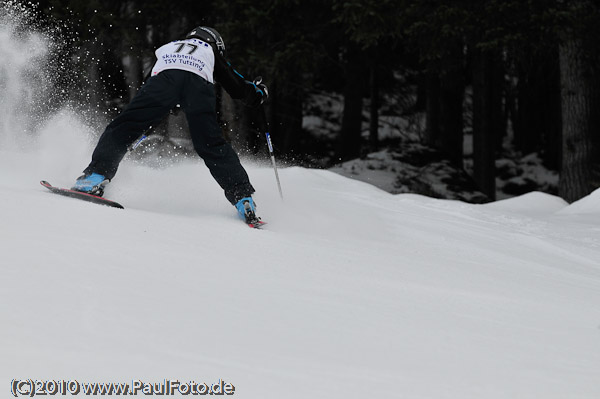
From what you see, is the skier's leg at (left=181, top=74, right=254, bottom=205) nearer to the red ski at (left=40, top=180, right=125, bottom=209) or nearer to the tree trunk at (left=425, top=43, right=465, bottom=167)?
the red ski at (left=40, top=180, right=125, bottom=209)

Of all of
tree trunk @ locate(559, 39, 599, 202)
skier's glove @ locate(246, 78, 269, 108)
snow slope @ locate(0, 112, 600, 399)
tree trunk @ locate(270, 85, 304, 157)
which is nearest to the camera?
snow slope @ locate(0, 112, 600, 399)

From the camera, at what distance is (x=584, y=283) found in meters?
4.84

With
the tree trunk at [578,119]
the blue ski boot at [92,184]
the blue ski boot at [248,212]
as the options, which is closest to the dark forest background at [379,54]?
the tree trunk at [578,119]

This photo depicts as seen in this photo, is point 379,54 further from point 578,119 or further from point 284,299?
point 284,299

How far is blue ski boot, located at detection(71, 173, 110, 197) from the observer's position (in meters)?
5.47

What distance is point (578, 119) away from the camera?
1188 cm

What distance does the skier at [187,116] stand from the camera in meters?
5.52

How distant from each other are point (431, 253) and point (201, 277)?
2324mm

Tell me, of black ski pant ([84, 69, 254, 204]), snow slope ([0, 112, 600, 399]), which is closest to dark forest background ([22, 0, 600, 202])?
snow slope ([0, 112, 600, 399])

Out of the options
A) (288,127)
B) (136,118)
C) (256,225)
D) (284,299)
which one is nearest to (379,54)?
(288,127)

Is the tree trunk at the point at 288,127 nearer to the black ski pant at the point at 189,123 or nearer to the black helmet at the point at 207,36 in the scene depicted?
the black helmet at the point at 207,36

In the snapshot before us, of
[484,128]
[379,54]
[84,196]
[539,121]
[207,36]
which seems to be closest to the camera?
[84,196]

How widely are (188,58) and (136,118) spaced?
611 mm

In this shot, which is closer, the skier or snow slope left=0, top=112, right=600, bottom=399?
snow slope left=0, top=112, right=600, bottom=399
